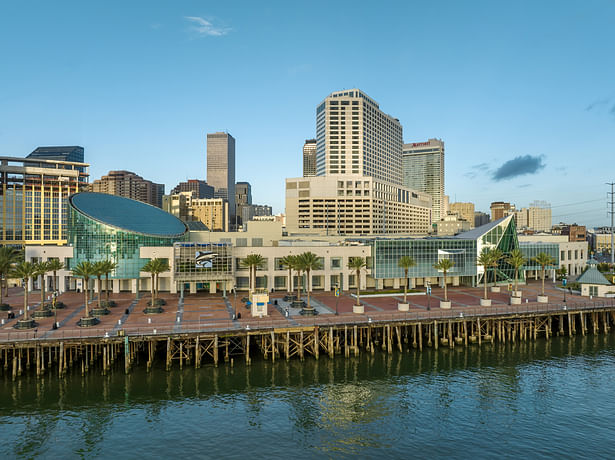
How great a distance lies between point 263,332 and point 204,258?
38.2 meters

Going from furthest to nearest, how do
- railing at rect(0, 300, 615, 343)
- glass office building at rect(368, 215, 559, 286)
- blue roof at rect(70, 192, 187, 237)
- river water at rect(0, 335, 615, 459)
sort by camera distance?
glass office building at rect(368, 215, 559, 286), blue roof at rect(70, 192, 187, 237), railing at rect(0, 300, 615, 343), river water at rect(0, 335, 615, 459)

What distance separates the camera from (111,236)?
10225 centimetres

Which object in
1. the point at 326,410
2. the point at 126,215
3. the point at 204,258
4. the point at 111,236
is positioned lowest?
the point at 326,410

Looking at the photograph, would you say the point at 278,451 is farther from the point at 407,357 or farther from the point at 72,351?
the point at 72,351

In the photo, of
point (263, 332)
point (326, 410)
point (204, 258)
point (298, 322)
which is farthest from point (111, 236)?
point (326, 410)

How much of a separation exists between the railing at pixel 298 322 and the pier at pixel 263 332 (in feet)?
0.51

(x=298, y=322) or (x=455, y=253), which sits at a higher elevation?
(x=455, y=253)

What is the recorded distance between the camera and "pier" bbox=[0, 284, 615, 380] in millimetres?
58219

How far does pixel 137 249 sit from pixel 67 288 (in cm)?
2353

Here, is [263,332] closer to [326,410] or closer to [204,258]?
[326,410]

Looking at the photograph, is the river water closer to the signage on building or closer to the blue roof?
the signage on building

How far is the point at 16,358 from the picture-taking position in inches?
2218

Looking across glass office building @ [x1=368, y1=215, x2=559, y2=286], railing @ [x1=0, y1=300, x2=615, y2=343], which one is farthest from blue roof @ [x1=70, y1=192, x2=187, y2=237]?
glass office building @ [x1=368, y1=215, x2=559, y2=286]

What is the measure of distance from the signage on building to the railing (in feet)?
97.6
